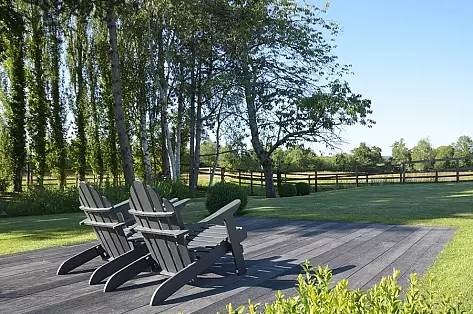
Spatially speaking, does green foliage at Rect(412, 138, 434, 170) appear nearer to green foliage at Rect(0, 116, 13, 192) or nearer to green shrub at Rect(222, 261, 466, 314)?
green foliage at Rect(0, 116, 13, 192)

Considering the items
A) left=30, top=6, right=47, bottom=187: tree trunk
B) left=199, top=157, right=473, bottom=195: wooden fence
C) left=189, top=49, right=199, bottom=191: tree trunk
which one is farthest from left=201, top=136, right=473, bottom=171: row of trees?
left=30, top=6, right=47, bottom=187: tree trunk

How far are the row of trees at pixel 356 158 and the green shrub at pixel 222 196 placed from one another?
753 cm

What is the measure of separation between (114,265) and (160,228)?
0.63m

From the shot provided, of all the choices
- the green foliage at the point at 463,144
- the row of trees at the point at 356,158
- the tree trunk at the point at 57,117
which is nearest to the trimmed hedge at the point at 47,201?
the tree trunk at the point at 57,117

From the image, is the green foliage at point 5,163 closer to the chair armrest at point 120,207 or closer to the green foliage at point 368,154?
the chair armrest at point 120,207

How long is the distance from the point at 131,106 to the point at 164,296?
16.1 m

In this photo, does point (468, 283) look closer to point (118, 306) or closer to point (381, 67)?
point (118, 306)

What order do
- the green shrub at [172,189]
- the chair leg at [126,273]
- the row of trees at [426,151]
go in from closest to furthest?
the chair leg at [126,273] < the green shrub at [172,189] < the row of trees at [426,151]

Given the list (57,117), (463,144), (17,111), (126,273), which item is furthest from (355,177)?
(463,144)

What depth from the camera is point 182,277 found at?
301cm

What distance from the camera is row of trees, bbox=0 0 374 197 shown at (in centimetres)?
1520

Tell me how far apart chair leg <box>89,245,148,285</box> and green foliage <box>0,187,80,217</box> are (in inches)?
347

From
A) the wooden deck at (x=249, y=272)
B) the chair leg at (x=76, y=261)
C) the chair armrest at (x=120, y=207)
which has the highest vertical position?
the chair armrest at (x=120, y=207)

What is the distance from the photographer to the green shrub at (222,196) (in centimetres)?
852
